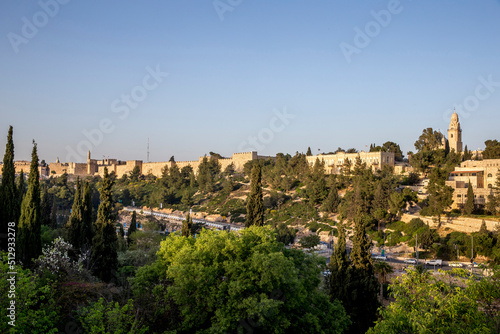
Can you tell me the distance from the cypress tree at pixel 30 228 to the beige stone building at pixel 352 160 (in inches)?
1547

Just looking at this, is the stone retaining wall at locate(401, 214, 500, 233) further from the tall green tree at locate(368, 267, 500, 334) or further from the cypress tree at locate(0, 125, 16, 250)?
the cypress tree at locate(0, 125, 16, 250)

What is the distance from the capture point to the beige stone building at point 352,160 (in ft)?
166

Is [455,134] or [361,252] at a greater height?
[455,134]

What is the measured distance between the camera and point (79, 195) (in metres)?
19.0

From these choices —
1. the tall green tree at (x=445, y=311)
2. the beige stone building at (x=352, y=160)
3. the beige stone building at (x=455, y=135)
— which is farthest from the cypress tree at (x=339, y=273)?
the beige stone building at (x=455, y=135)

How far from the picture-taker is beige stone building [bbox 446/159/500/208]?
33906 mm

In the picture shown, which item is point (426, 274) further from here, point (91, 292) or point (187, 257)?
point (91, 292)

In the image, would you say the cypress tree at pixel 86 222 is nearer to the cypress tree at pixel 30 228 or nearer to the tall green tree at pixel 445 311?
the cypress tree at pixel 30 228

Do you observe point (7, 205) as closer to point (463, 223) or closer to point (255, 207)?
point (255, 207)

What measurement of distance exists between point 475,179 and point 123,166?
68349 mm

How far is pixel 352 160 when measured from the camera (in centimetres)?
5403

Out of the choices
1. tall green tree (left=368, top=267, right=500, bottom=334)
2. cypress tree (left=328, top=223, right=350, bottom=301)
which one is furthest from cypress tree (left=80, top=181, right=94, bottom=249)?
tall green tree (left=368, top=267, right=500, bottom=334)

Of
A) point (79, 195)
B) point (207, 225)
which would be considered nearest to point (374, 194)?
point (207, 225)

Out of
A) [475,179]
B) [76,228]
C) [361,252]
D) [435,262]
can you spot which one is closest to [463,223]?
[435,262]
